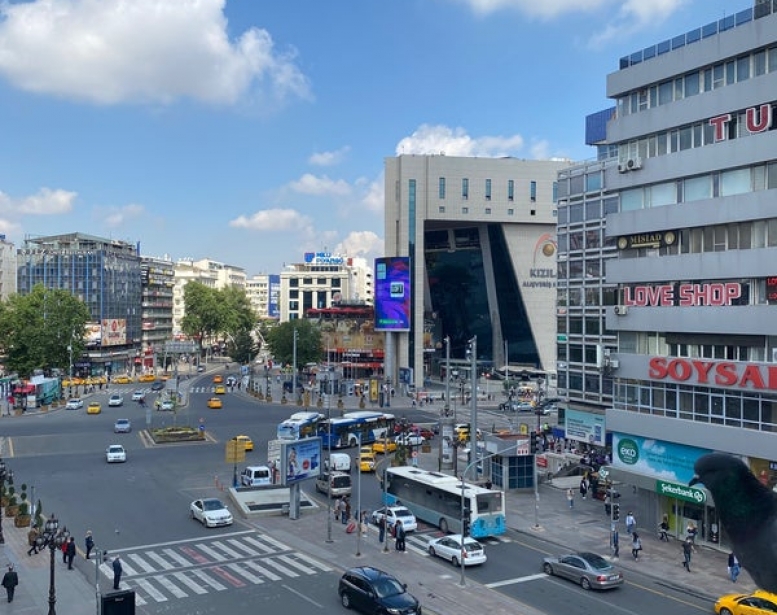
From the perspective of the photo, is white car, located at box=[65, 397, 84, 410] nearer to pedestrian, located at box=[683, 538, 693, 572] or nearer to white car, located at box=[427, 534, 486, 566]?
white car, located at box=[427, 534, 486, 566]

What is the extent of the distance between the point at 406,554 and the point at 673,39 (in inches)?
1018

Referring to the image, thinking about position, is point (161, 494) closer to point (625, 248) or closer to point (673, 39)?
point (625, 248)

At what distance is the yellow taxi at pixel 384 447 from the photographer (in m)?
54.7

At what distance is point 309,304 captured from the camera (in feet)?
508

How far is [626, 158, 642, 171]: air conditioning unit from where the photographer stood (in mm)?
34906

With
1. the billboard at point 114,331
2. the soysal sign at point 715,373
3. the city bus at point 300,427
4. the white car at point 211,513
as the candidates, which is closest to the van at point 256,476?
the white car at point 211,513

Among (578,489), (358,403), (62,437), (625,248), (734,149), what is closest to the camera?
(734,149)

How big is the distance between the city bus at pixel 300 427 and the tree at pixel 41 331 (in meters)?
45.8

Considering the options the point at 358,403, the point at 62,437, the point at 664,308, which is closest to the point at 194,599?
the point at 664,308

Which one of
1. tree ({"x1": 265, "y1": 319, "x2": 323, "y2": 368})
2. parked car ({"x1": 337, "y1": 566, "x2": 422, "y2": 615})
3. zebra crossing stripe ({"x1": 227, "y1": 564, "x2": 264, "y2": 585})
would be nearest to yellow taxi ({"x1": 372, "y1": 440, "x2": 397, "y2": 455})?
zebra crossing stripe ({"x1": 227, "y1": 564, "x2": 264, "y2": 585})

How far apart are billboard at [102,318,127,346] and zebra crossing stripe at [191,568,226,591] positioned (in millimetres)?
96738

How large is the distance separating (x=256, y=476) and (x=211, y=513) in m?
9.08

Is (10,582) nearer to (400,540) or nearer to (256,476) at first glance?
(400,540)

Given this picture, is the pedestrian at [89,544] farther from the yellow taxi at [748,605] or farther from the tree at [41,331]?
the tree at [41,331]
